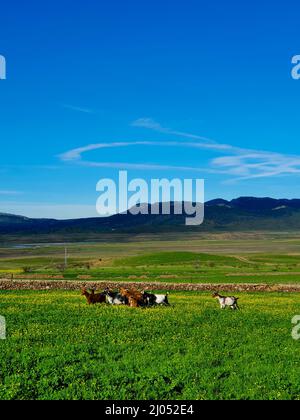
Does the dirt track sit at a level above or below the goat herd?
below

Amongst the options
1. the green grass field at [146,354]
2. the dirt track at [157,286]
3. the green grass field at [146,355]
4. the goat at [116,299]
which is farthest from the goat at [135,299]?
the dirt track at [157,286]

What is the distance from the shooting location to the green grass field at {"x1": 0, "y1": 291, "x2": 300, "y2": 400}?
1620 centimetres

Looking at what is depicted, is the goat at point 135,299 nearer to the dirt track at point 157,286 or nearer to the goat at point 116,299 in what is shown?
the goat at point 116,299

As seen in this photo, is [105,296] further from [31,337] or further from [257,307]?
[31,337]

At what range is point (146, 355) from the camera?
2053 centimetres

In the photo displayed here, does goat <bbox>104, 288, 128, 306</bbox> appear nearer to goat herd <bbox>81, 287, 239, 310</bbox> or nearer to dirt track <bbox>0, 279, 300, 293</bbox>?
goat herd <bbox>81, 287, 239, 310</bbox>

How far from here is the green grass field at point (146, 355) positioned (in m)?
16.2

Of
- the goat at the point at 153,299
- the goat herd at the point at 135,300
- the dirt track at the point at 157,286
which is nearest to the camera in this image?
the goat herd at the point at 135,300

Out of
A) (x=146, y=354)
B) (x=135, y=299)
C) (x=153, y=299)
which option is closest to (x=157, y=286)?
(x=153, y=299)

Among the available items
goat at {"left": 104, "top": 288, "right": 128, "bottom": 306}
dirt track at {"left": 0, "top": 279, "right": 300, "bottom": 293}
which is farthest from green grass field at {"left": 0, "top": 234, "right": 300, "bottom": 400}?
dirt track at {"left": 0, "top": 279, "right": 300, "bottom": 293}

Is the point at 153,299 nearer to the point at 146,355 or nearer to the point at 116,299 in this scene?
the point at 116,299

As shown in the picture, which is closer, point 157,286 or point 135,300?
point 135,300

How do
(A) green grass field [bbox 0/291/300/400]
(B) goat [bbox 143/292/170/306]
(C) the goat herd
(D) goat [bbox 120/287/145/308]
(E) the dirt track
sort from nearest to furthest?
(A) green grass field [bbox 0/291/300/400], (D) goat [bbox 120/287/145/308], (C) the goat herd, (B) goat [bbox 143/292/170/306], (E) the dirt track
